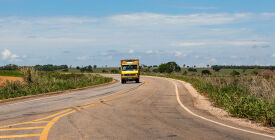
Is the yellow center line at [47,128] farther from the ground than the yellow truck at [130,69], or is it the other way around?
the yellow truck at [130,69]

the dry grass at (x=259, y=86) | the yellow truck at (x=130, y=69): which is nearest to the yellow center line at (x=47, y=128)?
the dry grass at (x=259, y=86)

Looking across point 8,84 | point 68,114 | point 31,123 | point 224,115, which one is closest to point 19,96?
point 8,84

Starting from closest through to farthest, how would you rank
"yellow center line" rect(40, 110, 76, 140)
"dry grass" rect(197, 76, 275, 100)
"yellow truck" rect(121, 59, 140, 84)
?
"yellow center line" rect(40, 110, 76, 140) → "dry grass" rect(197, 76, 275, 100) → "yellow truck" rect(121, 59, 140, 84)

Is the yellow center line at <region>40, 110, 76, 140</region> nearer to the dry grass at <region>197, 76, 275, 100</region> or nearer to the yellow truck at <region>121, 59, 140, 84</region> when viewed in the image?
the dry grass at <region>197, 76, 275, 100</region>

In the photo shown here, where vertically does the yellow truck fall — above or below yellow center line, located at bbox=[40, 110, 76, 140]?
above

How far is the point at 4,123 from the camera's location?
354 inches

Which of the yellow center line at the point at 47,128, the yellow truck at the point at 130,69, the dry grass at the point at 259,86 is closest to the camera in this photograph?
the yellow center line at the point at 47,128

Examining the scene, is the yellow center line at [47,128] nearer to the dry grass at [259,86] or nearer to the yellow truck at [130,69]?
the dry grass at [259,86]

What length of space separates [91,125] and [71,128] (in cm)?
64

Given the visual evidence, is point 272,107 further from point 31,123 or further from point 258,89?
point 31,123

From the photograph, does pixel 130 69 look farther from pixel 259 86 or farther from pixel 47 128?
pixel 47 128

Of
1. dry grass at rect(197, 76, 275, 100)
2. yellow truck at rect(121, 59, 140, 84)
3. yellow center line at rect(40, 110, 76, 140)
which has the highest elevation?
yellow truck at rect(121, 59, 140, 84)

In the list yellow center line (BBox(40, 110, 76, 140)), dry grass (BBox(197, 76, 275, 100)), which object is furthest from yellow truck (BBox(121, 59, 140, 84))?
yellow center line (BBox(40, 110, 76, 140))

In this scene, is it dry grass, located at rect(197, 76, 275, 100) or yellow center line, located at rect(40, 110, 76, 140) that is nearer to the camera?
yellow center line, located at rect(40, 110, 76, 140)
